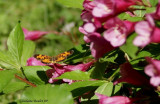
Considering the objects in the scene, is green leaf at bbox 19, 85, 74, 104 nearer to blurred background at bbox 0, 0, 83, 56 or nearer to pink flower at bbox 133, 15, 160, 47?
pink flower at bbox 133, 15, 160, 47

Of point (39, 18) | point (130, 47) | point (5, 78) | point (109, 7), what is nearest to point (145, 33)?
point (130, 47)

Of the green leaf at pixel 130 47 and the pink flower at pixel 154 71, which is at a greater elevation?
the green leaf at pixel 130 47

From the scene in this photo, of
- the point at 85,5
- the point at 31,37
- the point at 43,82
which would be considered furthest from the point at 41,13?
the point at 85,5

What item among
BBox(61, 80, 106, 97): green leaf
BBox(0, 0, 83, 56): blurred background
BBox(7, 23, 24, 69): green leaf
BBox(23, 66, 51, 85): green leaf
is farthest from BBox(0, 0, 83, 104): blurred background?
BBox(61, 80, 106, 97): green leaf

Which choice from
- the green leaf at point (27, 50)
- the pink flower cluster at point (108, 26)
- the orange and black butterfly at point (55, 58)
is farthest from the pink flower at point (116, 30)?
the green leaf at point (27, 50)

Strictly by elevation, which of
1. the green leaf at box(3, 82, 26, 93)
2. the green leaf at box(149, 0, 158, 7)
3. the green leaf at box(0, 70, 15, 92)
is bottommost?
the green leaf at box(3, 82, 26, 93)

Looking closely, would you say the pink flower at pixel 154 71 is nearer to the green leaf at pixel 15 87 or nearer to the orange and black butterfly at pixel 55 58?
the orange and black butterfly at pixel 55 58

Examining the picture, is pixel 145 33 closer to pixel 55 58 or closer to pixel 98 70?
pixel 98 70
